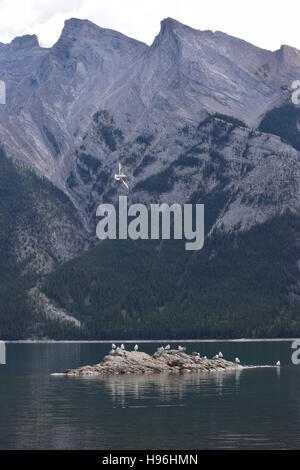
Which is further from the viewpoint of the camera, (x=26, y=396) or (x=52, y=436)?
(x=26, y=396)

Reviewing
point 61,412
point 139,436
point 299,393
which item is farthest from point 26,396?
point 139,436

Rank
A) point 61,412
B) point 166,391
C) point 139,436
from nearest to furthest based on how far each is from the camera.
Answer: point 139,436
point 61,412
point 166,391
